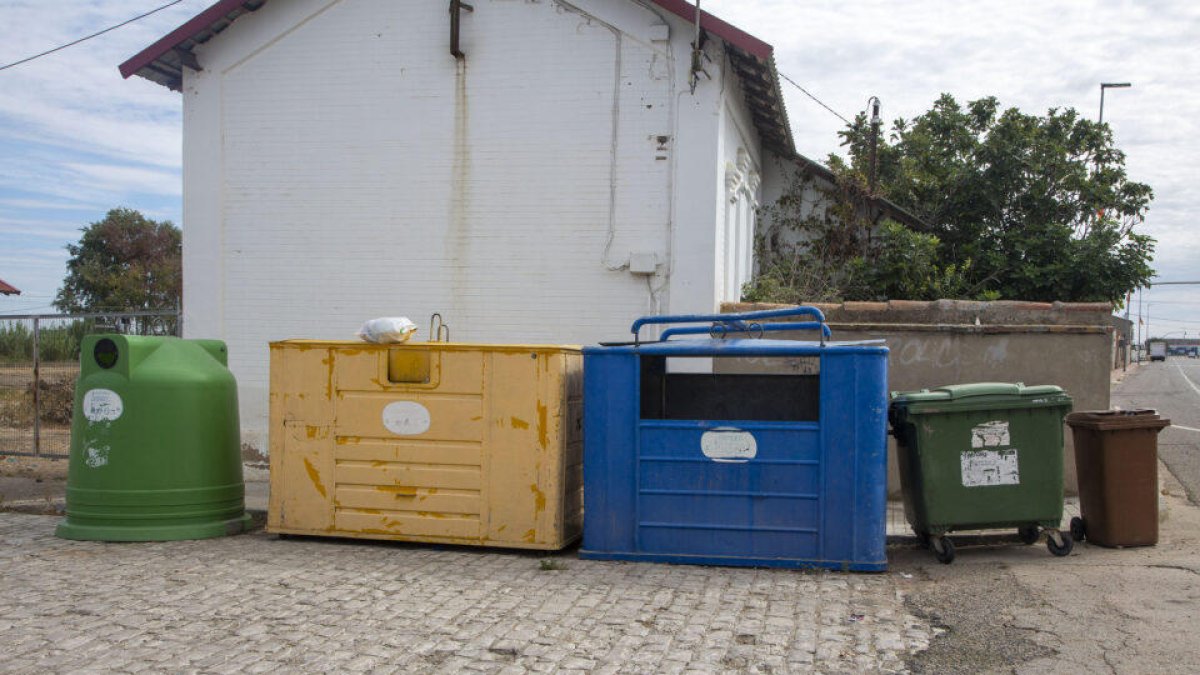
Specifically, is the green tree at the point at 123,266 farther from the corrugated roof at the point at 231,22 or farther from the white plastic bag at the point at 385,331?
the white plastic bag at the point at 385,331

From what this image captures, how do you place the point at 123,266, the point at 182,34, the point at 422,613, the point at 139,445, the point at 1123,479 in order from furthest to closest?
the point at 123,266 → the point at 182,34 → the point at 139,445 → the point at 1123,479 → the point at 422,613

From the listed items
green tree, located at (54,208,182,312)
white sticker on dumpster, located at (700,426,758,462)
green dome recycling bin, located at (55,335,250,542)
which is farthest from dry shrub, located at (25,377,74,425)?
green tree, located at (54,208,182,312)

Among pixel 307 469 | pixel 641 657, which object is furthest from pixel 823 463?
pixel 307 469

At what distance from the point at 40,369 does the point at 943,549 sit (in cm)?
1067

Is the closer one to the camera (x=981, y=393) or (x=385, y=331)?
(x=981, y=393)

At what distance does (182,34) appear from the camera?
11.4 metres

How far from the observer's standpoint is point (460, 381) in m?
7.48

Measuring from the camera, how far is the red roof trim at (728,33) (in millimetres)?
10317

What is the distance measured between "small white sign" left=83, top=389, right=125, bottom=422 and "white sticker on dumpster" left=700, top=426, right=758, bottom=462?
4.30 metres

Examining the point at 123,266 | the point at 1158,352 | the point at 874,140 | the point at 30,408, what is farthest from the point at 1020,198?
the point at 1158,352

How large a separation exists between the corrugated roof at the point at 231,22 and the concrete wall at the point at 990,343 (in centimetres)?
280

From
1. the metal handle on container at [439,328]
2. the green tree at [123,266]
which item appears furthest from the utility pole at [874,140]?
the green tree at [123,266]

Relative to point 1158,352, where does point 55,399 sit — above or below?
above

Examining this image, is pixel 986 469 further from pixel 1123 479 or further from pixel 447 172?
pixel 447 172
